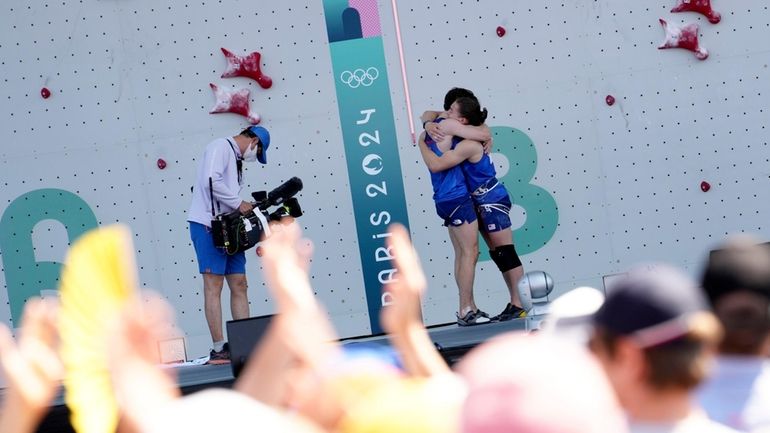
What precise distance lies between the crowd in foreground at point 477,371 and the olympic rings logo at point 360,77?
6.49m

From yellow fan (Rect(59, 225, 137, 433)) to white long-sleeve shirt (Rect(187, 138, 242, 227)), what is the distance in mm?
5211

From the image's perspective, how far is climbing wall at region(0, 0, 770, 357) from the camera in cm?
859

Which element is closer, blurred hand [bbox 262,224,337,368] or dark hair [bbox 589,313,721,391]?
dark hair [bbox 589,313,721,391]

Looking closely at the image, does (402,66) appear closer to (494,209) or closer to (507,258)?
(494,209)

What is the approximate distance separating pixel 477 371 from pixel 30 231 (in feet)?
25.2

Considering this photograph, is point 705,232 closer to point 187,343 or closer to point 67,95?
point 187,343

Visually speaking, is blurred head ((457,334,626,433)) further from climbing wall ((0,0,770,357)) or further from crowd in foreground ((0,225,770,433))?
climbing wall ((0,0,770,357))

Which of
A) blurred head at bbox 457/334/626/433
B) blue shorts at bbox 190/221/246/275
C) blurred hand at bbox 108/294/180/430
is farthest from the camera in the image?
blue shorts at bbox 190/221/246/275

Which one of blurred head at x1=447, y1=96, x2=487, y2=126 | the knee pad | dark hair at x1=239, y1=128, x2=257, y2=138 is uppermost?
dark hair at x1=239, y1=128, x2=257, y2=138

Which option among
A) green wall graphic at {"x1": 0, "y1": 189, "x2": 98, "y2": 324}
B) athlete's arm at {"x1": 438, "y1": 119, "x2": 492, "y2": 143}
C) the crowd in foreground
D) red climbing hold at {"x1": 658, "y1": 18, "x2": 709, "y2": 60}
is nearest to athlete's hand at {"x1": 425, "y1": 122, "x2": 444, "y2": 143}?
athlete's arm at {"x1": 438, "y1": 119, "x2": 492, "y2": 143}

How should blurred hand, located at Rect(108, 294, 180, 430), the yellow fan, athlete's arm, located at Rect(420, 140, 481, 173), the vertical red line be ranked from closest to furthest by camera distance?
blurred hand, located at Rect(108, 294, 180, 430)
the yellow fan
athlete's arm, located at Rect(420, 140, 481, 173)
the vertical red line

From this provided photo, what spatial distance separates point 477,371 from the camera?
147 cm

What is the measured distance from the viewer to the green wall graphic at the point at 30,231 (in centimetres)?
869

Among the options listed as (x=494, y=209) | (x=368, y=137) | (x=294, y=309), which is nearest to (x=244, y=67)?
(x=368, y=137)
